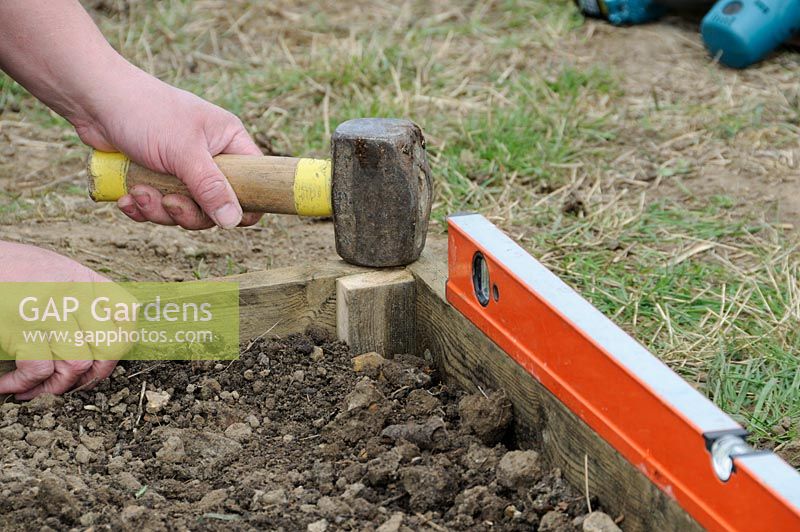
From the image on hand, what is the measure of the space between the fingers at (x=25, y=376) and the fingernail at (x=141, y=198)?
1.51 feet

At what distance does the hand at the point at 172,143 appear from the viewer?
2416 mm

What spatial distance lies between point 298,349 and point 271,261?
937mm

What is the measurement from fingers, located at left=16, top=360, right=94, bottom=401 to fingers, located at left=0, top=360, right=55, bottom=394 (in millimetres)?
17

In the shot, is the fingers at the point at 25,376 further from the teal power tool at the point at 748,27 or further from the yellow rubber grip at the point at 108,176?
the teal power tool at the point at 748,27

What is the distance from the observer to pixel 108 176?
251 cm

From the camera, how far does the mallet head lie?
7.59 feet

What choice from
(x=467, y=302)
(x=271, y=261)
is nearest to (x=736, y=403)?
(x=467, y=302)

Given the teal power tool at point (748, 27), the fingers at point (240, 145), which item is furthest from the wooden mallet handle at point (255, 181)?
the teal power tool at point (748, 27)

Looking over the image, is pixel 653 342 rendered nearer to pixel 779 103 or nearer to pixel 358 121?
pixel 358 121

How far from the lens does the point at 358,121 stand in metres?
2.39

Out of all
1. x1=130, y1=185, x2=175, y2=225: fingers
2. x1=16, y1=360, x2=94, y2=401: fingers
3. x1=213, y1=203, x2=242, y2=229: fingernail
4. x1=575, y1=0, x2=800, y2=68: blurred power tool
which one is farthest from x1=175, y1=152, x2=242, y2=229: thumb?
x1=575, y1=0, x2=800, y2=68: blurred power tool

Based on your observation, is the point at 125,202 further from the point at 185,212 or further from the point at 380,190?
the point at 380,190

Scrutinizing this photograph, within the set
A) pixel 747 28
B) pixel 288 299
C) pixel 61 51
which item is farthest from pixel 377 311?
pixel 747 28

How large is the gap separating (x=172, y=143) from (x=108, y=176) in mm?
203
